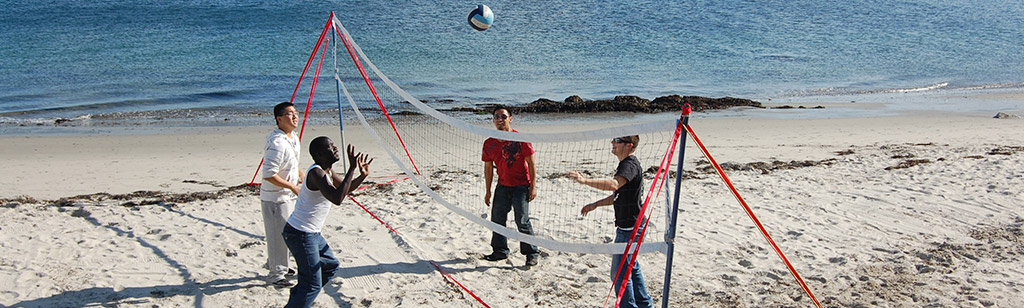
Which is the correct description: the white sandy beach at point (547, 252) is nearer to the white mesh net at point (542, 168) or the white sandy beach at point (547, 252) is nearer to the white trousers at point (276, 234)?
the white trousers at point (276, 234)

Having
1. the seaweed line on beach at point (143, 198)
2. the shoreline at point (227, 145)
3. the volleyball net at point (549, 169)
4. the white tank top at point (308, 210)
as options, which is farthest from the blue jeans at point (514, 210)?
the shoreline at point (227, 145)

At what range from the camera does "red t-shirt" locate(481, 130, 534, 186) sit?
501 centimetres

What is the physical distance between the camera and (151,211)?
6797 millimetres

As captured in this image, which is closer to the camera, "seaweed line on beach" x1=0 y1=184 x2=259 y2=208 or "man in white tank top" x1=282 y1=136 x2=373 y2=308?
"man in white tank top" x1=282 y1=136 x2=373 y2=308

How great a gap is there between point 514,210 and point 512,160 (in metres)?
0.42

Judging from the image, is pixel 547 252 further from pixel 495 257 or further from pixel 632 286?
pixel 632 286

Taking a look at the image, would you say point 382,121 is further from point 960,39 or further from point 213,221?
point 960,39

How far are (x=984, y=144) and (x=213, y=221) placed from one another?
10.9m

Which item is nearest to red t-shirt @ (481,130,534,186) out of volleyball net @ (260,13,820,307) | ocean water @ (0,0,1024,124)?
volleyball net @ (260,13,820,307)

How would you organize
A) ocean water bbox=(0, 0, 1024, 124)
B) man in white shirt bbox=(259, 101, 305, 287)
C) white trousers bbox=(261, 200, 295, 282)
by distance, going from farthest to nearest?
ocean water bbox=(0, 0, 1024, 124), white trousers bbox=(261, 200, 295, 282), man in white shirt bbox=(259, 101, 305, 287)

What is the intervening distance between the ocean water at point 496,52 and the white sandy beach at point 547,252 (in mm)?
10051

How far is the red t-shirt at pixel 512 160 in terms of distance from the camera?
5.01m

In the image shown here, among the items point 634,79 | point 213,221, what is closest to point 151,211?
point 213,221

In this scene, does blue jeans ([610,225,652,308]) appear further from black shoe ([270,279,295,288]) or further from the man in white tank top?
black shoe ([270,279,295,288])
